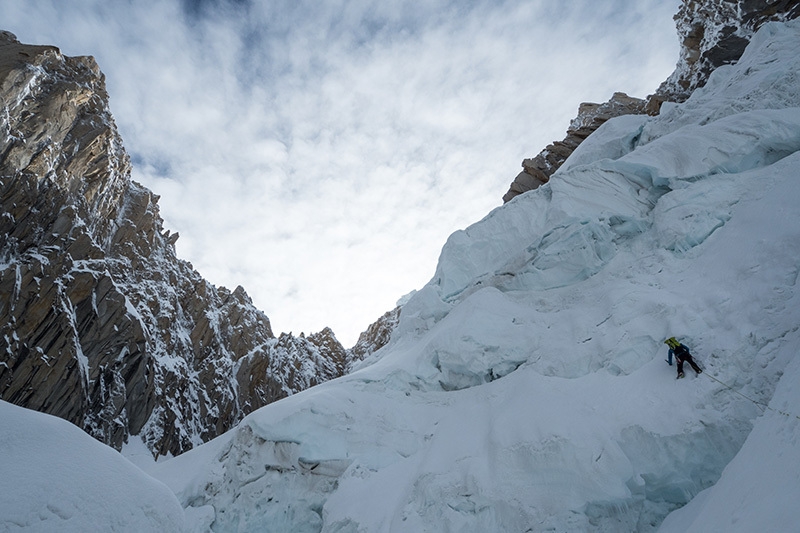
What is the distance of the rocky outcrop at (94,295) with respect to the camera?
106ft

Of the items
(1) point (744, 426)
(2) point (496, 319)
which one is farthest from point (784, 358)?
(2) point (496, 319)

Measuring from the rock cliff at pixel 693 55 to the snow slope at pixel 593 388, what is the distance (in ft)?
45.0

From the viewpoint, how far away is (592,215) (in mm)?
17297

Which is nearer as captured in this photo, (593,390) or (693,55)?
(593,390)

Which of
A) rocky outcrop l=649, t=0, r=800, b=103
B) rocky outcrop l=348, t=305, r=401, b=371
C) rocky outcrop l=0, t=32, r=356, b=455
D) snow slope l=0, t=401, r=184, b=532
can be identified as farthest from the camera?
rocky outcrop l=348, t=305, r=401, b=371

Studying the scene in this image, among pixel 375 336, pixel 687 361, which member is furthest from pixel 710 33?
pixel 375 336

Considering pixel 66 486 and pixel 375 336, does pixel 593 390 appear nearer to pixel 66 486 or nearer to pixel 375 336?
pixel 66 486

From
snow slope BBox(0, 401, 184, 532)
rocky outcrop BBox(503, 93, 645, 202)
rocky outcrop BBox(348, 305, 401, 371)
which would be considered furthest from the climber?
rocky outcrop BBox(348, 305, 401, 371)

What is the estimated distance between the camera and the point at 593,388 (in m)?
10.3

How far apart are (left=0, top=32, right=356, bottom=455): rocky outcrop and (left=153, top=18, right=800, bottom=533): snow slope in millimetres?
27320

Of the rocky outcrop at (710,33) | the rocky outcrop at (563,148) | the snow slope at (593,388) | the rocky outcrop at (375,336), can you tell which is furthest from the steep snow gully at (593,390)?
the rocky outcrop at (375,336)

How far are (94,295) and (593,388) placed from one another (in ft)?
140

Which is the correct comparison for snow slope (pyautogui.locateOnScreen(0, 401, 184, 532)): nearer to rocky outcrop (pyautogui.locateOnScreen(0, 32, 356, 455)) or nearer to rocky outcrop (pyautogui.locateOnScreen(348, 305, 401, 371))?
rocky outcrop (pyautogui.locateOnScreen(0, 32, 356, 455))

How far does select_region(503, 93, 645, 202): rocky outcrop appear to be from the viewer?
112 ft
